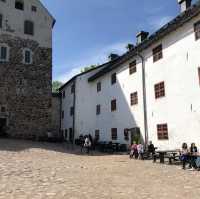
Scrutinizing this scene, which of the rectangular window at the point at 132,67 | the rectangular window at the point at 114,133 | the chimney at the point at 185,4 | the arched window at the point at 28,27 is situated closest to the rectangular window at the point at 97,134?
the rectangular window at the point at 114,133

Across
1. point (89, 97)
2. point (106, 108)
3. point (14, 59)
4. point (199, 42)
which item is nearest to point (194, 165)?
point (199, 42)

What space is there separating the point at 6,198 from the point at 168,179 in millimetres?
6131

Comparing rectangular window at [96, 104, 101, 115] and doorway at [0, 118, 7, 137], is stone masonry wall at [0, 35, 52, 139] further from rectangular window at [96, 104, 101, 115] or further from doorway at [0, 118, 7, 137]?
rectangular window at [96, 104, 101, 115]

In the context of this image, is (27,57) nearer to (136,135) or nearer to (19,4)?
(19,4)

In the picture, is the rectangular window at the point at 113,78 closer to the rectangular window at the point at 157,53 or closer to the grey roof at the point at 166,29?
the grey roof at the point at 166,29

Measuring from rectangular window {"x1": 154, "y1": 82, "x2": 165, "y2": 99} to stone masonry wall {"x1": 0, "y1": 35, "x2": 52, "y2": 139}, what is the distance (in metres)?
13.6

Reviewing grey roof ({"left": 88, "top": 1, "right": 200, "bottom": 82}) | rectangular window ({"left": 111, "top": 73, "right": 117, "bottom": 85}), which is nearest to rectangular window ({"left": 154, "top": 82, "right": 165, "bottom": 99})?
grey roof ({"left": 88, "top": 1, "right": 200, "bottom": 82})

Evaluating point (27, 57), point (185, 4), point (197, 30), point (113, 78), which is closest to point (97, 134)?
point (113, 78)

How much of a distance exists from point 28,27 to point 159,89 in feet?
56.0

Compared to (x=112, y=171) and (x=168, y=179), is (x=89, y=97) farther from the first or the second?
(x=168, y=179)

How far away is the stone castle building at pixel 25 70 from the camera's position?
92.0 ft

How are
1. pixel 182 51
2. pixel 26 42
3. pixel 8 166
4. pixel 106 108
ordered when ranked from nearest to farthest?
pixel 8 166, pixel 182 51, pixel 106 108, pixel 26 42

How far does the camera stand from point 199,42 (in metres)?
→ 16.3

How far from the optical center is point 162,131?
62.2ft
